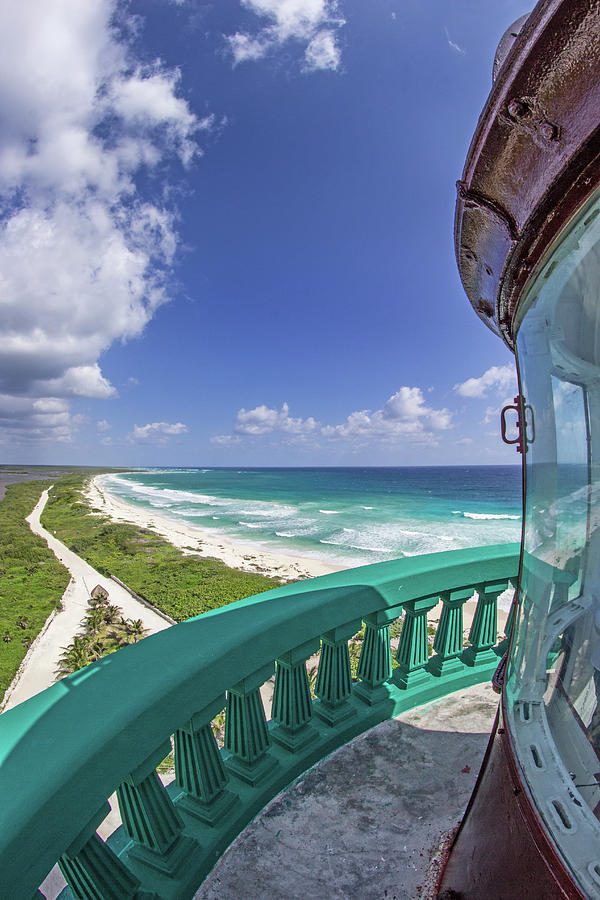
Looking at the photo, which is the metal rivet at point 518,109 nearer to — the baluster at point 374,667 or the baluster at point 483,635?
the baluster at point 374,667

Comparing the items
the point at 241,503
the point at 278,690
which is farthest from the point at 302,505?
the point at 278,690

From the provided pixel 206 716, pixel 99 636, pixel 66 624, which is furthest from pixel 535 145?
pixel 66 624

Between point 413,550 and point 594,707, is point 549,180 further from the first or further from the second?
point 413,550

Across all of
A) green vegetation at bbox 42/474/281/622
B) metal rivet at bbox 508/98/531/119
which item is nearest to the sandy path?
green vegetation at bbox 42/474/281/622

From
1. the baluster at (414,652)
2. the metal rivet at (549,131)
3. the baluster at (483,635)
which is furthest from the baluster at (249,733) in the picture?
the metal rivet at (549,131)

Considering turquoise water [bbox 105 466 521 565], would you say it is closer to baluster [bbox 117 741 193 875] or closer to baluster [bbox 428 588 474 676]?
baluster [bbox 428 588 474 676]

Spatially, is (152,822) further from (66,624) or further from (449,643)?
(66,624)
